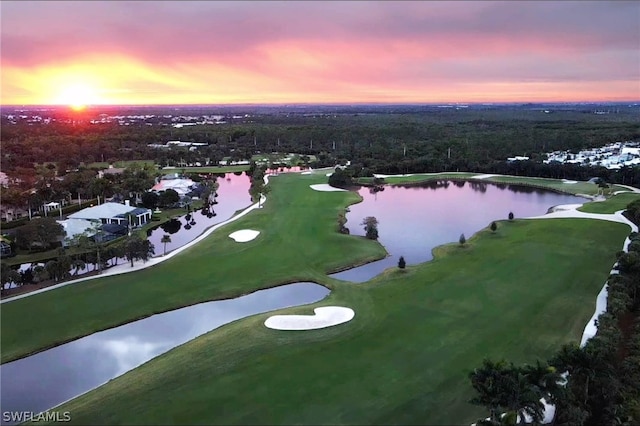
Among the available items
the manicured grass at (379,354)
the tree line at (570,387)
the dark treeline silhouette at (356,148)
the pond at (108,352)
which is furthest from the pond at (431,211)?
the tree line at (570,387)

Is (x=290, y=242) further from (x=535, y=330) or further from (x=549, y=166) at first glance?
(x=549, y=166)

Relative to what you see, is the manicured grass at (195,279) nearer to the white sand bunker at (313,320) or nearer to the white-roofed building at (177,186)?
the white sand bunker at (313,320)

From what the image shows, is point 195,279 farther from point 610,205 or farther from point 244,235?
point 610,205

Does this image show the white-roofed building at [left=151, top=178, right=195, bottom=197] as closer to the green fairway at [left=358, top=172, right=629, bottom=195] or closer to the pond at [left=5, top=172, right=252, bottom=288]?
the pond at [left=5, top=172, right=252, bottom=288]

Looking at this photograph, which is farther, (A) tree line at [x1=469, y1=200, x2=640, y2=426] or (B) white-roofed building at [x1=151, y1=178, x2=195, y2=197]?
(B) white-roofed building at [x1=151, y1=178, x2=195, y2=197]

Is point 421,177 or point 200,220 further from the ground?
point 421,177

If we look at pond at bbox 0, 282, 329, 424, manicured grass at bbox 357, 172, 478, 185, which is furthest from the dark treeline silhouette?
pond at bbox 0, 282, 329, 424

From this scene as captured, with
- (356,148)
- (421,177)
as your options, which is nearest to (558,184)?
(421,177)
